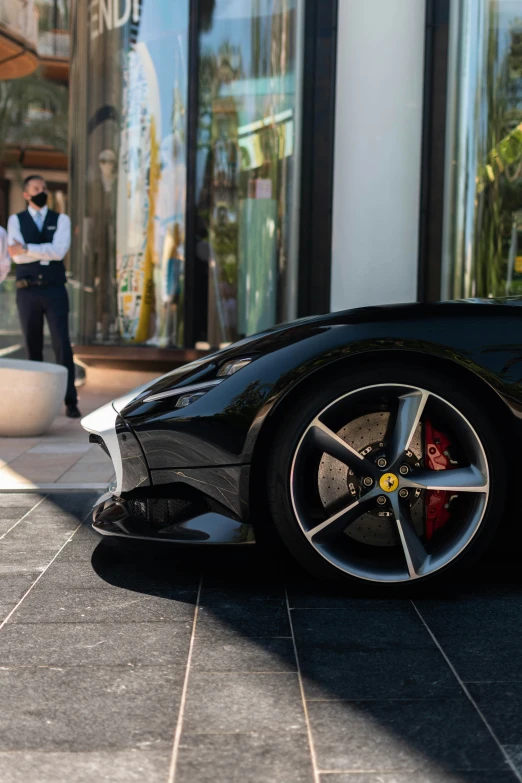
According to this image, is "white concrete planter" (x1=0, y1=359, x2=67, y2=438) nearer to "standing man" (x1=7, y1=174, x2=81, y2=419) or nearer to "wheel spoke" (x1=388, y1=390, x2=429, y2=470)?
"standing man" (x1=7, y1=174, x2=81, y2=419)

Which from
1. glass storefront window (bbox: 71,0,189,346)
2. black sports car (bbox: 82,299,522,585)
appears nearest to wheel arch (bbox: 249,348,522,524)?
black sports car (bbox: 82,299,522,585)

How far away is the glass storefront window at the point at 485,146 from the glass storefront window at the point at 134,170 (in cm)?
253

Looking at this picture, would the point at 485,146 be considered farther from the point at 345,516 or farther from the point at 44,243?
the point at 345,516

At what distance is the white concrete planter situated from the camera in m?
6.86

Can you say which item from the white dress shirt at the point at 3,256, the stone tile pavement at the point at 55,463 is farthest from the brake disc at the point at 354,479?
the white dress shirt at the point at 3,256

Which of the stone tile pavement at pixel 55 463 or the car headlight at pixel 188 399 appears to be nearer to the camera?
the car headlight at pixel 188 399

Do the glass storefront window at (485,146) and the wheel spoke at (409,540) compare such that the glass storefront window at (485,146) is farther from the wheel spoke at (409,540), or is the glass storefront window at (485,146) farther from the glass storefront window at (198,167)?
the wheel spoke at (409,540)

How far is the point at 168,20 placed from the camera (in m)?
9.72

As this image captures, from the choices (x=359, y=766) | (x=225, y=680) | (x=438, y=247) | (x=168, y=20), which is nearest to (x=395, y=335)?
(x=225, y=680)

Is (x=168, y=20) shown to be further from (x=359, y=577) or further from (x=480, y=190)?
(x=359, y=577)

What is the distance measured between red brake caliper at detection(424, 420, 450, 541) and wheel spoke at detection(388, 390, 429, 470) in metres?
0.08

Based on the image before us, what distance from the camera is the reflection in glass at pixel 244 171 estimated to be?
9.44 metres

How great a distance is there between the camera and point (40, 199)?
312 inches

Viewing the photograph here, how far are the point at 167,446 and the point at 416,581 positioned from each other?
34.6 inches
